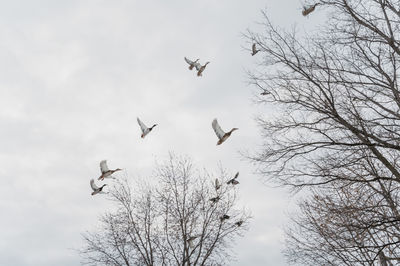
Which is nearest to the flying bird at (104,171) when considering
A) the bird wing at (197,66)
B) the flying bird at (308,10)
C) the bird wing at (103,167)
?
the bird wing at (103,167)

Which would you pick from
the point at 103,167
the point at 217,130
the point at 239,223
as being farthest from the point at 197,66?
the point at 239,223

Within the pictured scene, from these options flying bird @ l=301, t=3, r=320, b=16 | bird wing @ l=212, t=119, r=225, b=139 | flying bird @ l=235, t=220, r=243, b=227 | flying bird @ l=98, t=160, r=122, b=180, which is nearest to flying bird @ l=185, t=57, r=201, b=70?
flying bird @ l=301, t=3, r=320, b=16

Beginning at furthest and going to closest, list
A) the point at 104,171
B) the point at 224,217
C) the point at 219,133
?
1. the point at 224,217
2. the point at 104,171
3. the point at 219,133

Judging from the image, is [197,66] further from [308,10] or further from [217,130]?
[217,130]

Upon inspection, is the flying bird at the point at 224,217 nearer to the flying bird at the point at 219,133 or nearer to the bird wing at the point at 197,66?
the bird wing at the point at 197,66

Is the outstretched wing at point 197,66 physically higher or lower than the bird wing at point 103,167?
higher

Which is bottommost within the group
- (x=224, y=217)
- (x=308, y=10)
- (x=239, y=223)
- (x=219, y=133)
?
(x=219, y=133)

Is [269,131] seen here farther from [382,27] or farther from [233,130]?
[382,27]

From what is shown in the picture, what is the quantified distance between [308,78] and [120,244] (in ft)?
Answer: 38.8

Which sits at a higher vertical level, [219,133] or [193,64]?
[193,64]

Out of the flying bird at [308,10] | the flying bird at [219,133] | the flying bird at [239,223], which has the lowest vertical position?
the flying bird at [219,133]

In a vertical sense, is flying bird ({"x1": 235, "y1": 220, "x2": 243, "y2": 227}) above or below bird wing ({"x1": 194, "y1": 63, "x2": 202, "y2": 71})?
below

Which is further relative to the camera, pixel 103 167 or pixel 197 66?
pixel 197 66

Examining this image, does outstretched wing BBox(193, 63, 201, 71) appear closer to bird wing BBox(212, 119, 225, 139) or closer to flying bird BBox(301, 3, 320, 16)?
flying bird BBox(301, 3, 320, 16)
